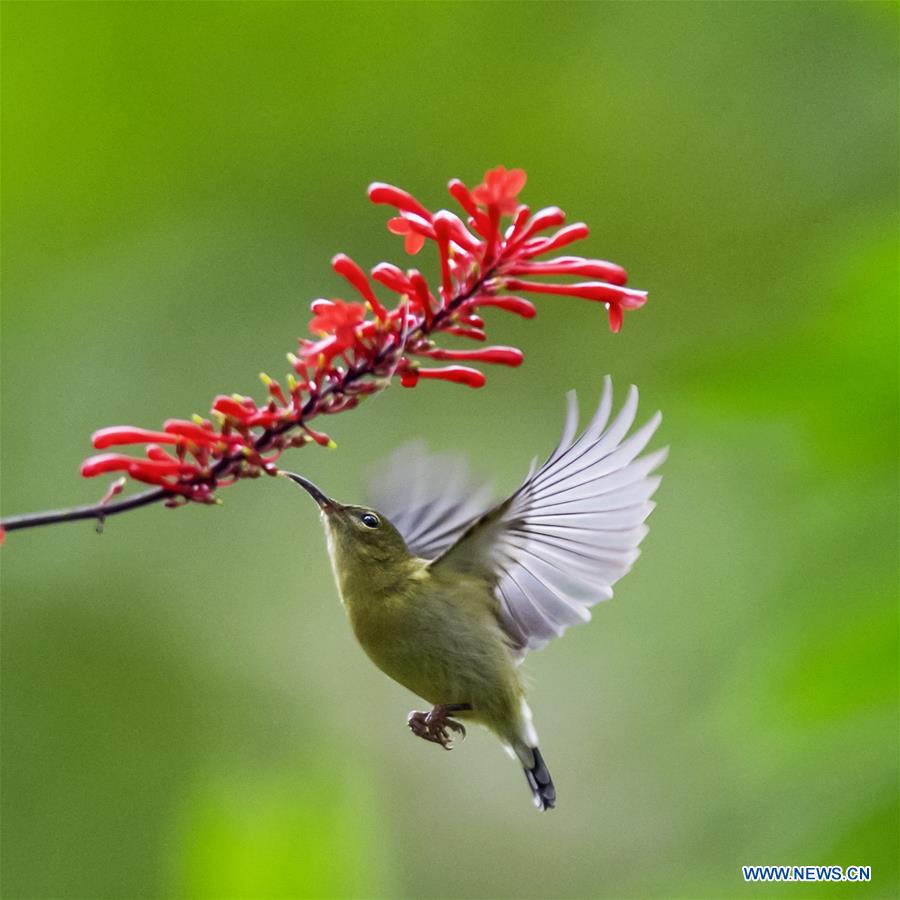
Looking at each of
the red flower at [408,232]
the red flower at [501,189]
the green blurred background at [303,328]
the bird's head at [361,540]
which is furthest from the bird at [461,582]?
the red flower at [501,189]

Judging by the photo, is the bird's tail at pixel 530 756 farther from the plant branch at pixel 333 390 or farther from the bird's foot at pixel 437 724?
the plant branch at pixel 333 390

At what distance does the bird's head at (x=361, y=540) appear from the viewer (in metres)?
3.67

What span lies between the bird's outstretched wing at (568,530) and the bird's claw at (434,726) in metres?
0.33

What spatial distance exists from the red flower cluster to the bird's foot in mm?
1748

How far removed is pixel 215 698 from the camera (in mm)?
6898

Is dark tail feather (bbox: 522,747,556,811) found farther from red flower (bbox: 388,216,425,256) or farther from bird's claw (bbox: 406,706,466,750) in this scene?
red flower (bbox: 388,216,425,256)

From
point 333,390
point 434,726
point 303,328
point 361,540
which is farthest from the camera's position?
point 303,328

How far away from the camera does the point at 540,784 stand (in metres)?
3.85

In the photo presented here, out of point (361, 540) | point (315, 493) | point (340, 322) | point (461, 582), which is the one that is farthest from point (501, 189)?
point (461, 582)

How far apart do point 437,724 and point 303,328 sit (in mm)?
4325

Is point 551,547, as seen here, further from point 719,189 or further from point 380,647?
point 719,189

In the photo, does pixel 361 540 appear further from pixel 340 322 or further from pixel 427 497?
pixel 340 322

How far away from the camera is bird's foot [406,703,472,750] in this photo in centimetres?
380

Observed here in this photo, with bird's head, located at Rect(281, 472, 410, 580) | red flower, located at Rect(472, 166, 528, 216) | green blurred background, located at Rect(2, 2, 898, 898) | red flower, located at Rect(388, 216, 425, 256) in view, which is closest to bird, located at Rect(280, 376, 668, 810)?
bird's head, located at Rect(281, 472, 410, 580)
